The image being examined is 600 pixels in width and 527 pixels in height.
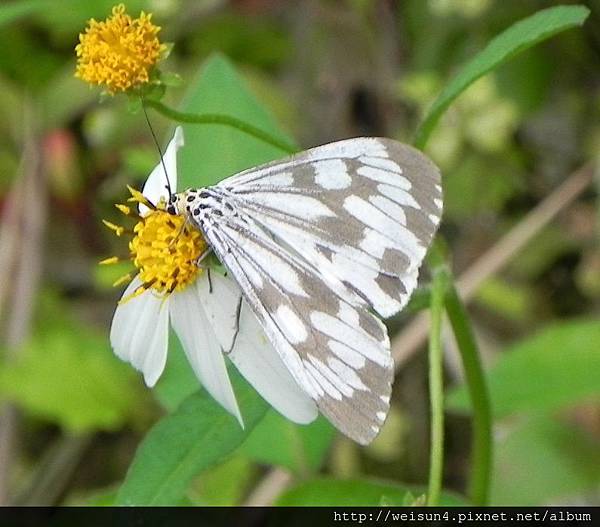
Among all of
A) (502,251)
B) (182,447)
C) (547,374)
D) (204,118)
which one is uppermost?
(502,251)

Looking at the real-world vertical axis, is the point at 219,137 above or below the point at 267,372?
above

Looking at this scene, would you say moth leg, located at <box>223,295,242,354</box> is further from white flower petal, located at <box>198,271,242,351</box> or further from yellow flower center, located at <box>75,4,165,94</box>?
yellow flower center, located at <box>75,4,165,94</box>

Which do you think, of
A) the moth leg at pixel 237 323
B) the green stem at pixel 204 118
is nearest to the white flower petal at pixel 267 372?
the moth leg at pixel 237 323

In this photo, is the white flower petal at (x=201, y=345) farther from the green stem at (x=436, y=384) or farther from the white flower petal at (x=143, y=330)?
the green stem at (x=436, y=384)

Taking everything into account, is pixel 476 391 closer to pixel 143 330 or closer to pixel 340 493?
pixel 340 493

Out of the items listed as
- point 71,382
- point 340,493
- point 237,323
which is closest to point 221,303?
point 237,323

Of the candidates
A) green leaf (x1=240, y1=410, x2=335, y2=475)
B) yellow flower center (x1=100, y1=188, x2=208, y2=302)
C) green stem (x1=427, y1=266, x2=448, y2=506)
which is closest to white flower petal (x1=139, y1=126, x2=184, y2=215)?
yellow flower center (x1=100, y1=188, x2=208, y2=302)
